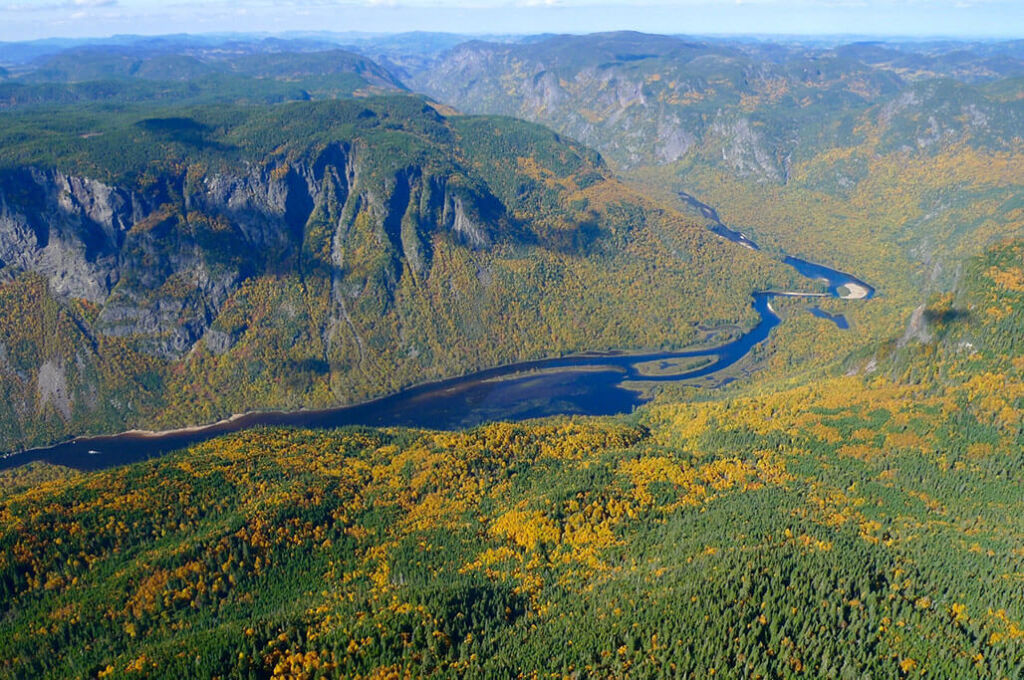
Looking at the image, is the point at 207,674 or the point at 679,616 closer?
the point at 207,674

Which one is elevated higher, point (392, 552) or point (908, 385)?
point (908, 385)

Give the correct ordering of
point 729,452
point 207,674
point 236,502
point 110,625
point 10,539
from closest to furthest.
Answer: point 207,674, point 110,625, point 10,539, point 236,502, point 729,452

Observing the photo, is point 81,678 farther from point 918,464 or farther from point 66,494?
point 918,464

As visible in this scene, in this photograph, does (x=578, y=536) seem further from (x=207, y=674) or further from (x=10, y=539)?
(x=10, y=539)

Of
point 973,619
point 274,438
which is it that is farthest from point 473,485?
point 973,619

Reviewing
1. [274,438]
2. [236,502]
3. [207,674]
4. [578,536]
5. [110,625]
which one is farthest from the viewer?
[274,438]

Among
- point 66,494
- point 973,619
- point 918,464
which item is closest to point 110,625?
point 66,494
